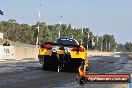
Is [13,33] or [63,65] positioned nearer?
[63,65]

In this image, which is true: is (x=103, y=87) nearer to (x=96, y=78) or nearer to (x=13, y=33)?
(x=96, y=78)

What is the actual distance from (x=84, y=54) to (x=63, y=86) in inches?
297

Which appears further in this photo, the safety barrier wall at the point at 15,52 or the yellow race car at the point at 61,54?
the safety barrier wall at the point at 15,52

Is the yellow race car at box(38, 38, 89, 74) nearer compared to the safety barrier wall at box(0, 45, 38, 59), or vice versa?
the yellow race car at box(38, 38, 89, 74)

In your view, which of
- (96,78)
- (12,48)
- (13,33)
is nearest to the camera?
(96,78)

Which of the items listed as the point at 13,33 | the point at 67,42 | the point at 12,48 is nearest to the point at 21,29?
the point at 13,33

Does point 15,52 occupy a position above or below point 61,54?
above

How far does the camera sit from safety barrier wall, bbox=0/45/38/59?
44.3 m

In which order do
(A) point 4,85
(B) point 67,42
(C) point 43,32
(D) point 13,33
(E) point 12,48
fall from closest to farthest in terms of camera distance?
1. (A) point 4,85
2. (B) point 67,42
3. (E) point 12,48
4. (D) point 13,33
5. (C) point 43,32

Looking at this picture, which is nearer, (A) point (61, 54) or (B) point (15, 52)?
(A) point (61, 54)

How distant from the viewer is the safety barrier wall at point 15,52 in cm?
4428

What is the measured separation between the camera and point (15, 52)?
157ft

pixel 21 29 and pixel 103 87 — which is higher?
pixel 21 29

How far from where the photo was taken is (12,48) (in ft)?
152
